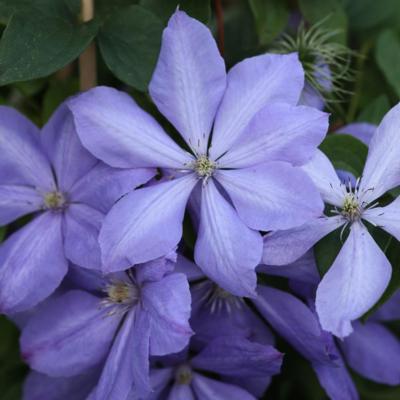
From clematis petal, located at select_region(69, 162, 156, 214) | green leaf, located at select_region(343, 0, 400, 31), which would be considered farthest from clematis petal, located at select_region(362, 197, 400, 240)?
green leaf, located at select_region(343, 0, 400, 31)

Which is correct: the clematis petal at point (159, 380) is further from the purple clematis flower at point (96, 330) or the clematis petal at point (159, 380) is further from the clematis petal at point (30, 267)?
the clematis petal at point (30, 267)

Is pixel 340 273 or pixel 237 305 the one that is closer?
pixel 340 273

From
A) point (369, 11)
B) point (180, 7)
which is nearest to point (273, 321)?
point (180, 7)

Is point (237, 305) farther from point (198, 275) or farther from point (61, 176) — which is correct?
point (61, 176)

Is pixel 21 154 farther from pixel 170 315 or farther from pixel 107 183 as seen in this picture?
pixel 170 315

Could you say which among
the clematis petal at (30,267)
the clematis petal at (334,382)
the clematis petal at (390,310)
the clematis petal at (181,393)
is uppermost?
the clematis petal at (30,267)

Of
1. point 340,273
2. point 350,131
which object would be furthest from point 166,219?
point 350,131

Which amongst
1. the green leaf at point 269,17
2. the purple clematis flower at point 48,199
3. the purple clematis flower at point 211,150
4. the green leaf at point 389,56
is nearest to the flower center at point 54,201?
the purple clematis flower at point 48,199
